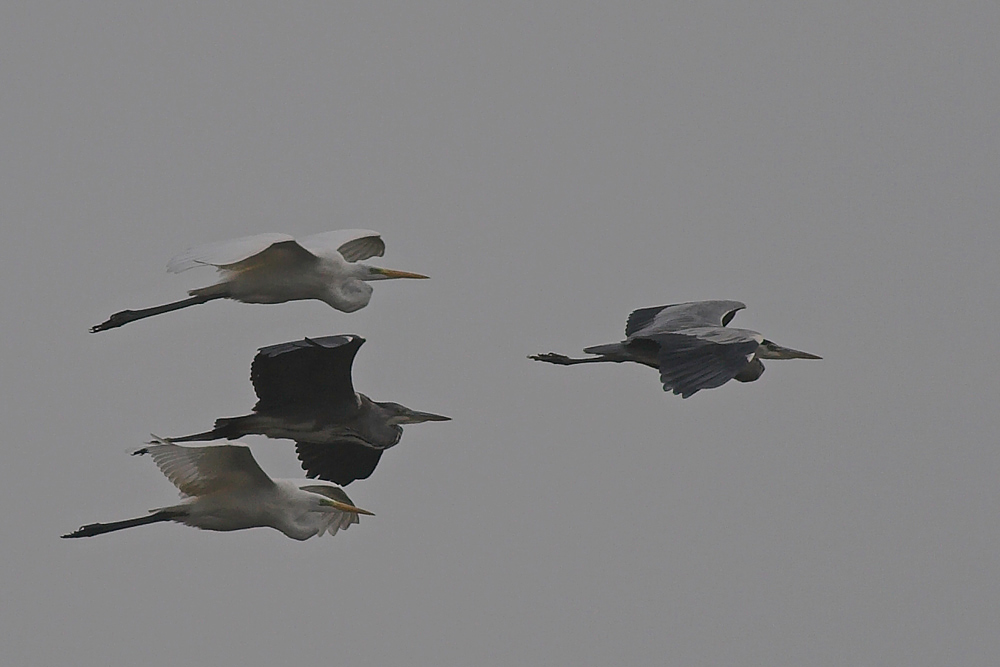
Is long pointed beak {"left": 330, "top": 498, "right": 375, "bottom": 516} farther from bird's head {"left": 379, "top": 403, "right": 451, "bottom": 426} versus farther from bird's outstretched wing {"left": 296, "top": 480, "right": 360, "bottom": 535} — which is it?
bird's head {"left": 379, "top": 403, "right": 451, "bottom": 426}

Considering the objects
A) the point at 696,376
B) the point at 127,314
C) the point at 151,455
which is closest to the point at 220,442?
the point at 151,455

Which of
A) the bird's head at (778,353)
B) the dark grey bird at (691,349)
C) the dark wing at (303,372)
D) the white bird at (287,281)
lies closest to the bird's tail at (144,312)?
the white bird at (287,281)

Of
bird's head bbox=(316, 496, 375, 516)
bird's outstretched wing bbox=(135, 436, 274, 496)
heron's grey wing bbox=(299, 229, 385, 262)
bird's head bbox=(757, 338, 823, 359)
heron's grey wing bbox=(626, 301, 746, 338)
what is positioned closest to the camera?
bird's outstretched wing bbox=(135, 436, 274, 496)

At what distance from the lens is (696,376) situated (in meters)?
13.5

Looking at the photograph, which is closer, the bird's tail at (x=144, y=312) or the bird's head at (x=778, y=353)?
the bird's tail at (x=144, y=312)

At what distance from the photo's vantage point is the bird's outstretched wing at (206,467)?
43.2ft

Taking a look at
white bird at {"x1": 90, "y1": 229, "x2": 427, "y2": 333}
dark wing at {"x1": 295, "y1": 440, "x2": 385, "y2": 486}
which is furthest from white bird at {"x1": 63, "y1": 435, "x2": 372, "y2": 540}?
dark wing at {"x1": 295, "y1": 440, "x2": 385, "y2": 486}

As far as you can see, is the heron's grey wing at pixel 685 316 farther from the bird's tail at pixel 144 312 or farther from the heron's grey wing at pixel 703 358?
the bird's tail at pixel 144 312

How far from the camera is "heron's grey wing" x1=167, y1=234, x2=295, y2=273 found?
12.1 m

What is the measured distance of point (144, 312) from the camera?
1426cm

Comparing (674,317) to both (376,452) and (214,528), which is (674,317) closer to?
(376,452)

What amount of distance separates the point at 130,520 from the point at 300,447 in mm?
2451

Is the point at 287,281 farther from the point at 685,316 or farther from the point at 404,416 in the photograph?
the point at 685,316

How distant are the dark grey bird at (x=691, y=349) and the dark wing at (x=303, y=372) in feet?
6.87
